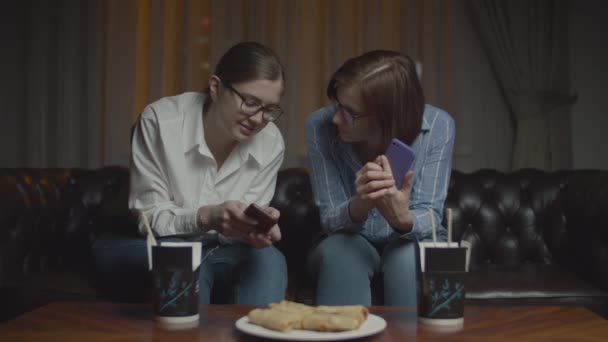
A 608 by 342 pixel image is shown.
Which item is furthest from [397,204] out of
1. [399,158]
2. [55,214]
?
[55,214]

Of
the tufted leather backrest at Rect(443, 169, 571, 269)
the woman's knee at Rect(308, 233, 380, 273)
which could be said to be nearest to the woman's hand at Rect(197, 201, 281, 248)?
the woman's knee at Rect(308, 233, 380, 273)

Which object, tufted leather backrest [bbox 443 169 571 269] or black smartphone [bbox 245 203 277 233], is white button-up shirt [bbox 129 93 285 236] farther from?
tufted leather backrest [bbox 443 169 571 269]

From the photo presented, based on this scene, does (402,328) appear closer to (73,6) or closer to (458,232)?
(458,232)

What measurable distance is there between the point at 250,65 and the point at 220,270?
57 centimetres

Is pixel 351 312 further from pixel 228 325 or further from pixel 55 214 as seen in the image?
pixel 55 214

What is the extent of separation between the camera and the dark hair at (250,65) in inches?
70.7

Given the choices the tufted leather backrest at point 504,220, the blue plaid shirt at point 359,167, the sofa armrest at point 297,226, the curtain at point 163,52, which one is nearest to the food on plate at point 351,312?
the blue plaid shirt at point 359,167

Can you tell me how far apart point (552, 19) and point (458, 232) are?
1.68 m

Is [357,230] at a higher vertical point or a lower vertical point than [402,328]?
higher

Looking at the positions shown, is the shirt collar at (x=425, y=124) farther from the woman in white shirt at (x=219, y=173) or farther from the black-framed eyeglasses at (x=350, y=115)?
the woman in white shirt at (x=219, y=173)

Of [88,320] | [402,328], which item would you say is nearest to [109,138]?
[88,320]

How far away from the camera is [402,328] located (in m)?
1.14

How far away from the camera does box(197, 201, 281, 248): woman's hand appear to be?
60.0 inches

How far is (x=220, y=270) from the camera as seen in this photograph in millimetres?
1712
